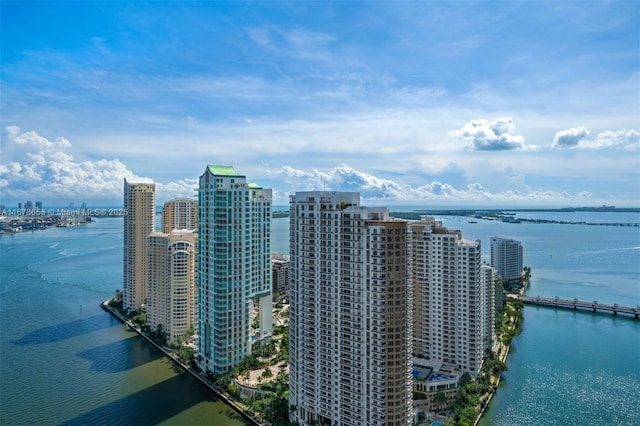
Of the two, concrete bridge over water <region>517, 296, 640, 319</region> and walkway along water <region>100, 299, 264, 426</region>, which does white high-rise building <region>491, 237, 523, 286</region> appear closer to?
concrete bridge over water <region>517, 296, 640, 319</region>

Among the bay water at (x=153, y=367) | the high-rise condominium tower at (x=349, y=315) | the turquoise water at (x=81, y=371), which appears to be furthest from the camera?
the bay water at (x=153, y=367)

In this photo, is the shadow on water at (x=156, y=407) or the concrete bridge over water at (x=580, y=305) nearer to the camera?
the shadow on water at (x=156, y=407)

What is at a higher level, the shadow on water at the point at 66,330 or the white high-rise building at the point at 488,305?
the white high-rise building at the point at 488,305

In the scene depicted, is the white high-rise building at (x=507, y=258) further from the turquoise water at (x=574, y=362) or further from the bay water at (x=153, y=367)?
the turquoise water at (x=574, y=362)

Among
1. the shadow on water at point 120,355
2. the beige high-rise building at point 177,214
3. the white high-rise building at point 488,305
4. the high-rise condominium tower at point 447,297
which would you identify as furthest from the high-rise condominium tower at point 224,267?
the beige high-rise building at point 177,214

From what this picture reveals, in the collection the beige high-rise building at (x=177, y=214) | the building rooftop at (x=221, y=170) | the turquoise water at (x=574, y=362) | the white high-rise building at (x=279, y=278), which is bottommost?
the turquoise water at (x=574, y=362)

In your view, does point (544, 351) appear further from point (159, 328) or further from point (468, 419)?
point (159, 328)

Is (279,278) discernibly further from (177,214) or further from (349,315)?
(349,315)
